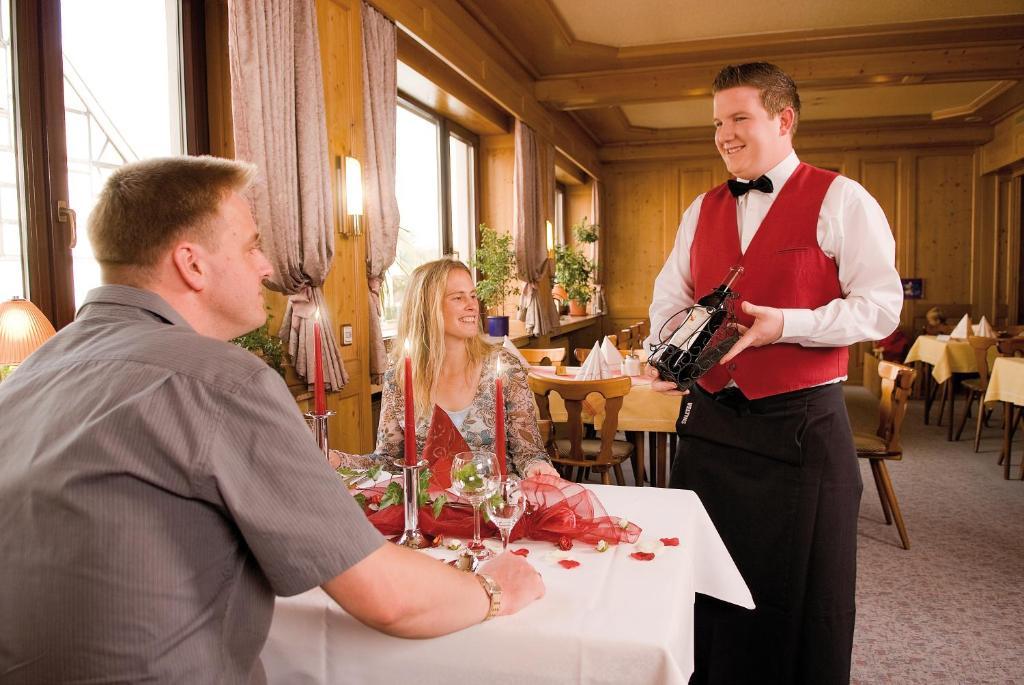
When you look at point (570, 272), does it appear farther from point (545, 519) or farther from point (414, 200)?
point (545, 519)

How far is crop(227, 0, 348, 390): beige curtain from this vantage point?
118 inches

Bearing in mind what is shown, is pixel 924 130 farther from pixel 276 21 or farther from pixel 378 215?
pixel 276 21

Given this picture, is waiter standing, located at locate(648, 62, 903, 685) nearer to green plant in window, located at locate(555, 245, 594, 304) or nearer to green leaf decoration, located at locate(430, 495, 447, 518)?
green leaf decoration, located at locate(430, 495, 447, 518)

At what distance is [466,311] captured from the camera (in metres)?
2.49

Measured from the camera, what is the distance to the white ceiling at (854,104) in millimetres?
7801

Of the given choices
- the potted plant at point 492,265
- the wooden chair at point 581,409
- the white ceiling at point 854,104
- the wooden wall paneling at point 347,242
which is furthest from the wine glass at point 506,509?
the white ceiling at point 854,104

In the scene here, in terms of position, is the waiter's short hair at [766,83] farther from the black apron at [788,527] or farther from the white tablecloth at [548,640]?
the white tablecloth at [548,640]

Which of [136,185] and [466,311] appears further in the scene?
[466,311]

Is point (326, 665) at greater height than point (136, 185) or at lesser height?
lesser

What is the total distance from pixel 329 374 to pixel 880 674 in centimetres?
249

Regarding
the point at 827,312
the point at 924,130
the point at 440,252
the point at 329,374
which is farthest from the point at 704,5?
the point at 924,130

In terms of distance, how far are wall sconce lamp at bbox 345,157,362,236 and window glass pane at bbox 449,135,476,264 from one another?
279 centimetres

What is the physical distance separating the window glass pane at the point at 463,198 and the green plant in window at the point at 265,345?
3497 mm

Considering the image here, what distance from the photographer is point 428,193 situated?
6.04 m
